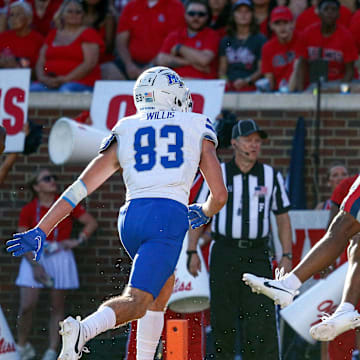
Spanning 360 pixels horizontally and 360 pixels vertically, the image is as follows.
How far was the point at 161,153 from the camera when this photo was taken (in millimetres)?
5727

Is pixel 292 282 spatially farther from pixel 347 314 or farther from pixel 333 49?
pixel 333 49

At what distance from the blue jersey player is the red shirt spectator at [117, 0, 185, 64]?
4.44 metres

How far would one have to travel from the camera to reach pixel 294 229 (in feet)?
29.0

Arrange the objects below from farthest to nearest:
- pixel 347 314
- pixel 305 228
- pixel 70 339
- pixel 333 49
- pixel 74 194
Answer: pixel 333 49, pixel 305 228, pixel 74 194, pixel 347 314, pixel 70 339

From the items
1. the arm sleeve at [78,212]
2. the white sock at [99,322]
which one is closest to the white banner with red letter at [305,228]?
the arm sleeve at [78,212]

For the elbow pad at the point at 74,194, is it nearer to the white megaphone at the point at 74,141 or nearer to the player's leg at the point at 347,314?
the player's leg at the point at 347,314

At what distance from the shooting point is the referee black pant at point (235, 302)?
25.2ft

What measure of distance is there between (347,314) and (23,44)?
6100 millimetres

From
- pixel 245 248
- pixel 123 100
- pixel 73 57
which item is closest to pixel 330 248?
pixel 245 248

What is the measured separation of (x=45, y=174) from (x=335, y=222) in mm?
4108

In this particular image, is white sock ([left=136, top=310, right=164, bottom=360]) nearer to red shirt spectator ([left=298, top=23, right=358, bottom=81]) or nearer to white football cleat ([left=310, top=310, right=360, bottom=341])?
white football cleat ([left=310, top=310, right=360, bottom=341])

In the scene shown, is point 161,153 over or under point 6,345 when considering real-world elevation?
over

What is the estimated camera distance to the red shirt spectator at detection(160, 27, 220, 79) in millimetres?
9984

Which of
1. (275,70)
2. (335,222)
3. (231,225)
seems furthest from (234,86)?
(335,222)
